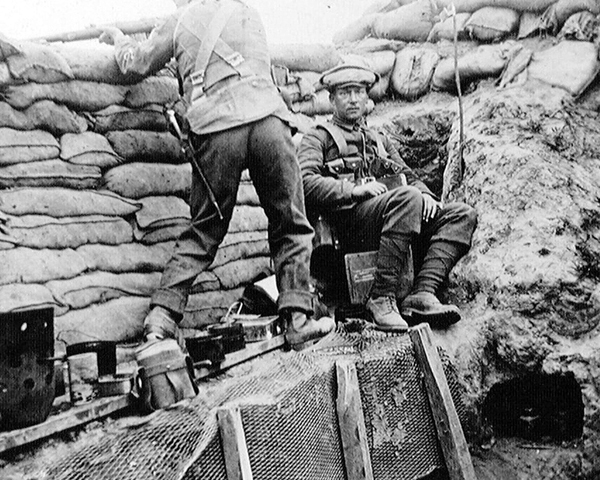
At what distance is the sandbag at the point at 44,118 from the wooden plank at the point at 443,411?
80.8 inches

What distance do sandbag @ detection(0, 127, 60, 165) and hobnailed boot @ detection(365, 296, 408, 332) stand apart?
1.86 m

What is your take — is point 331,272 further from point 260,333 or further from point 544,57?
point 544,57

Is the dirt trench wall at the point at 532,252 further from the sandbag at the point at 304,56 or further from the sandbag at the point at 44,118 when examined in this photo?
the sandbag at the point at 44,118

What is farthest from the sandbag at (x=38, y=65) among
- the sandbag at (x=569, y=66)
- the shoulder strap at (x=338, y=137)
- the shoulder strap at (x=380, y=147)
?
the sandbag at (x=569, y=66)

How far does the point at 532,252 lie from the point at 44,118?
8.83 ft

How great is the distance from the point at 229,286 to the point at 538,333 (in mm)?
1752

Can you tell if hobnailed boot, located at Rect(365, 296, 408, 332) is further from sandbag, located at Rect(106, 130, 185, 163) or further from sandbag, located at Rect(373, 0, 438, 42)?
sandbag, located at Rect(373, 0, 438, 42)

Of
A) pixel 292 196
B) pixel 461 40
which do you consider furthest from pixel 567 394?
pixel 461 40

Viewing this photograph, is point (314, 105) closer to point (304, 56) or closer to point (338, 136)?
point (304, 56)

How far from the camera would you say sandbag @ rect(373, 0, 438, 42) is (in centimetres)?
521

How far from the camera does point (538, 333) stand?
2.91 m

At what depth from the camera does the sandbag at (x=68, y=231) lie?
255cm

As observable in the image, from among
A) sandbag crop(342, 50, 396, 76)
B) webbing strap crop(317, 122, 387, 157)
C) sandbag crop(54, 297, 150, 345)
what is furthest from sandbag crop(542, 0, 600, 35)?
sandbag crop(54, 297, 150, 345)

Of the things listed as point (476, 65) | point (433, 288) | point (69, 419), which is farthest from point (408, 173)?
point (69, 419)
